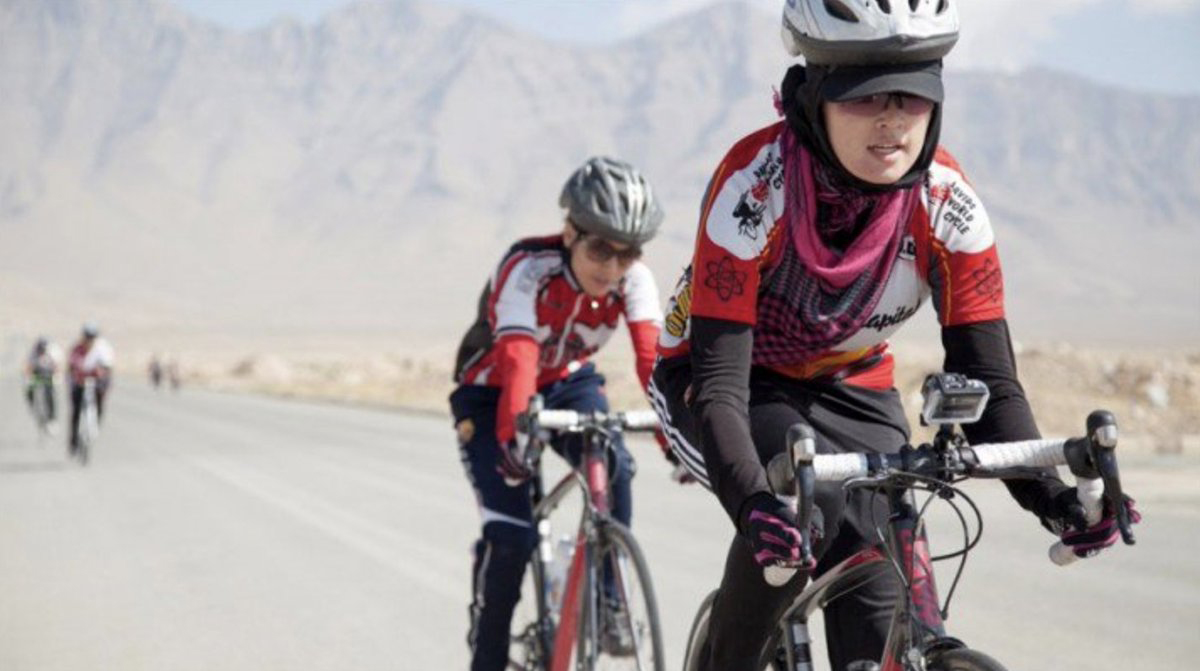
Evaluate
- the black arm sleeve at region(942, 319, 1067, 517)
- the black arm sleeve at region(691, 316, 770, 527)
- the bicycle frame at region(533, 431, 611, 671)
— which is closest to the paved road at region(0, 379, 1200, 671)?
the bicycle frame at region(533, 431, 611, 671)

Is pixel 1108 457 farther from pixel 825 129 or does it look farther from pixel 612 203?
pixel 612 203

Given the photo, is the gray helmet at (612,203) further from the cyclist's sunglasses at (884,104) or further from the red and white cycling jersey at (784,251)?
the cyclist's sunglasses at (884,104)

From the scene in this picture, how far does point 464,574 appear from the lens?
9.42 metres

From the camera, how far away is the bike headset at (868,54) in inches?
117

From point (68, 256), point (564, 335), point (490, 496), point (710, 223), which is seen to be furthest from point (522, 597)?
point (68, 256)

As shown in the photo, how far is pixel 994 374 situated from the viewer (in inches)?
126

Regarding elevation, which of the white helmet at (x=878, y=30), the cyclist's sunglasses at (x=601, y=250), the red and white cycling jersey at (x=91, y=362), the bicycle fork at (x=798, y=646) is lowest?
the bicycle fork at (x=798, y=646)

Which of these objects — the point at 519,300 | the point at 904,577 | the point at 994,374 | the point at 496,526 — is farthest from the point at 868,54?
the point at 496,526

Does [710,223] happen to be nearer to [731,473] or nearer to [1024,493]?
[731,473]

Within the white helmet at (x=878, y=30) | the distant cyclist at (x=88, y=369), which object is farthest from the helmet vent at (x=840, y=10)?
the distant cyclist at (x=88, y=369)

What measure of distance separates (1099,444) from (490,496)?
10.0ft

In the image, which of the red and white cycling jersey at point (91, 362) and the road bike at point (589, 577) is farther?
the red and white cycling jersey at point (91, 362)

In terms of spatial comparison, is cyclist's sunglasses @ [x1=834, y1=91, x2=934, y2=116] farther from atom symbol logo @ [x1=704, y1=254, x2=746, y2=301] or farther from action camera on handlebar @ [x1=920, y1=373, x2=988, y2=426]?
action camera on handlebar @ [x1=920, y1=373, x2=988, y2=426]

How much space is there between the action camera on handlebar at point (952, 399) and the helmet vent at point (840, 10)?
2.55ft
